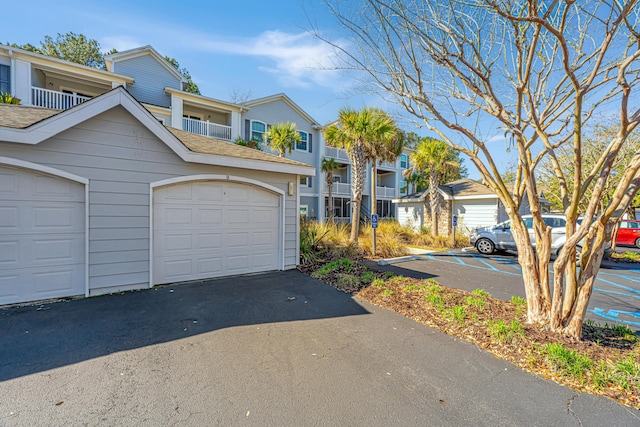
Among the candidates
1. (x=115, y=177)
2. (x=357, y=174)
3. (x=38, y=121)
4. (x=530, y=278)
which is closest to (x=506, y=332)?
(x=530, y=278)

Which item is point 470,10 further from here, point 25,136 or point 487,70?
point 25,136

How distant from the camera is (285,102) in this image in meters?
18.6

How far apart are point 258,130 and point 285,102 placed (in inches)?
111

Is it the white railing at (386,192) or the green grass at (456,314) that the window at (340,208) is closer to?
the white railing at (386,192)

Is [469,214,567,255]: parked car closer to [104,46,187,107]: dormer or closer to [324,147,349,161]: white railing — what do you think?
[324,147,349,161]: white railing

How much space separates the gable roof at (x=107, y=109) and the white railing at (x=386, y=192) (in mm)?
16031

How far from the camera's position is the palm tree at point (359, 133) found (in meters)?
11.4

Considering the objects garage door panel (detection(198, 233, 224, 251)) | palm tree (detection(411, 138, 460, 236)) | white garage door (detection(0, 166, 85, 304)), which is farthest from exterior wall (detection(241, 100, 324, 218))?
white garage door (detection(0, 166, 85, 304))

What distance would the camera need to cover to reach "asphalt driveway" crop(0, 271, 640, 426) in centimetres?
240

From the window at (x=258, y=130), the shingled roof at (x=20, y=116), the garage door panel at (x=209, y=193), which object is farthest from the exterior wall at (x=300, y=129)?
the shingled roof at (x=20, y=116)

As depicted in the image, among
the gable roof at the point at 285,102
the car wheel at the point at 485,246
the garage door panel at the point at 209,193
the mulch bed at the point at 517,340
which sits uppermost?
the gable roof at the point at 285,102

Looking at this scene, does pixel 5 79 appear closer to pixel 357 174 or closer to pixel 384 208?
pixel 357 174

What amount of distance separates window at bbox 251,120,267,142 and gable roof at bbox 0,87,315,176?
9921 mm

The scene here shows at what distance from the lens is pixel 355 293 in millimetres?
5941
